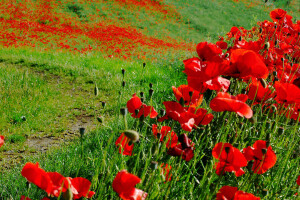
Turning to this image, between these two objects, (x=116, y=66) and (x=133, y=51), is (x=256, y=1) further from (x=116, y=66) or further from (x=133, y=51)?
(x=116, y=66)


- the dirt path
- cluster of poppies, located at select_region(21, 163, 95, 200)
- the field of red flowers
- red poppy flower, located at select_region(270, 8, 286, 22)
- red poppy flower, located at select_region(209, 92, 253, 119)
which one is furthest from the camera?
the field of red flowers

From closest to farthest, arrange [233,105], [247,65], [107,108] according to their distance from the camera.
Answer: [233,105], [247,65], [107,108]

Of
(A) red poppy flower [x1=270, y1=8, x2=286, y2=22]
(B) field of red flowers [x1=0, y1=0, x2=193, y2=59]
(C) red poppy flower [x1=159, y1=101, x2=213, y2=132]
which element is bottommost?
(B) field of red flowers [x1=0, y1=0, x2=193, y2=59]

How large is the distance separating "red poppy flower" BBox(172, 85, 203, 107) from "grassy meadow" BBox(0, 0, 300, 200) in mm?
131

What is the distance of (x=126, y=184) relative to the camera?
902 mm

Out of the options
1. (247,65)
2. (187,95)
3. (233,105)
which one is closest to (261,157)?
(233,105)

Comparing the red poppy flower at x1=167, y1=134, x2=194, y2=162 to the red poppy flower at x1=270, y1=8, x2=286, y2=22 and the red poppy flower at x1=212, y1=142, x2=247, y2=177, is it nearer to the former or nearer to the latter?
the red poppy flower at x1=212, y1=142, x2=247, y2=177

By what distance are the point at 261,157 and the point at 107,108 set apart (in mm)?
3631

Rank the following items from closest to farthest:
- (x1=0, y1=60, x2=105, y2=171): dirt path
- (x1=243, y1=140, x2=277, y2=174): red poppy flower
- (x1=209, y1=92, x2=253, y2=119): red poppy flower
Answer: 1. (x1=209, y1=92, x2=253, y2=119): red poppy flower
2. (x1=243, y1=140, x2=277, y2=174): red poppy flower
3. (x1=0, y1=60, x2=105, y2=171): dirt path

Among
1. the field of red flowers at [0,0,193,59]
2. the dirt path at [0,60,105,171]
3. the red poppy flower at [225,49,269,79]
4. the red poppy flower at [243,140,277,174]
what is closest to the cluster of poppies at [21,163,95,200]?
the red poppy flower at [243,140,277,174]

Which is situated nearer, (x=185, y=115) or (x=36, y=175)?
(x=36, y=175)

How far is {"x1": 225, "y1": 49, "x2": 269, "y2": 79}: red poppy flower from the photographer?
1.23 meters

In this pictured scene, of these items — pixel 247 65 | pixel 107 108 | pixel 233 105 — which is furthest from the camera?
pixel 107 108

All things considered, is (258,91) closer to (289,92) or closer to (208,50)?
(289,92)
